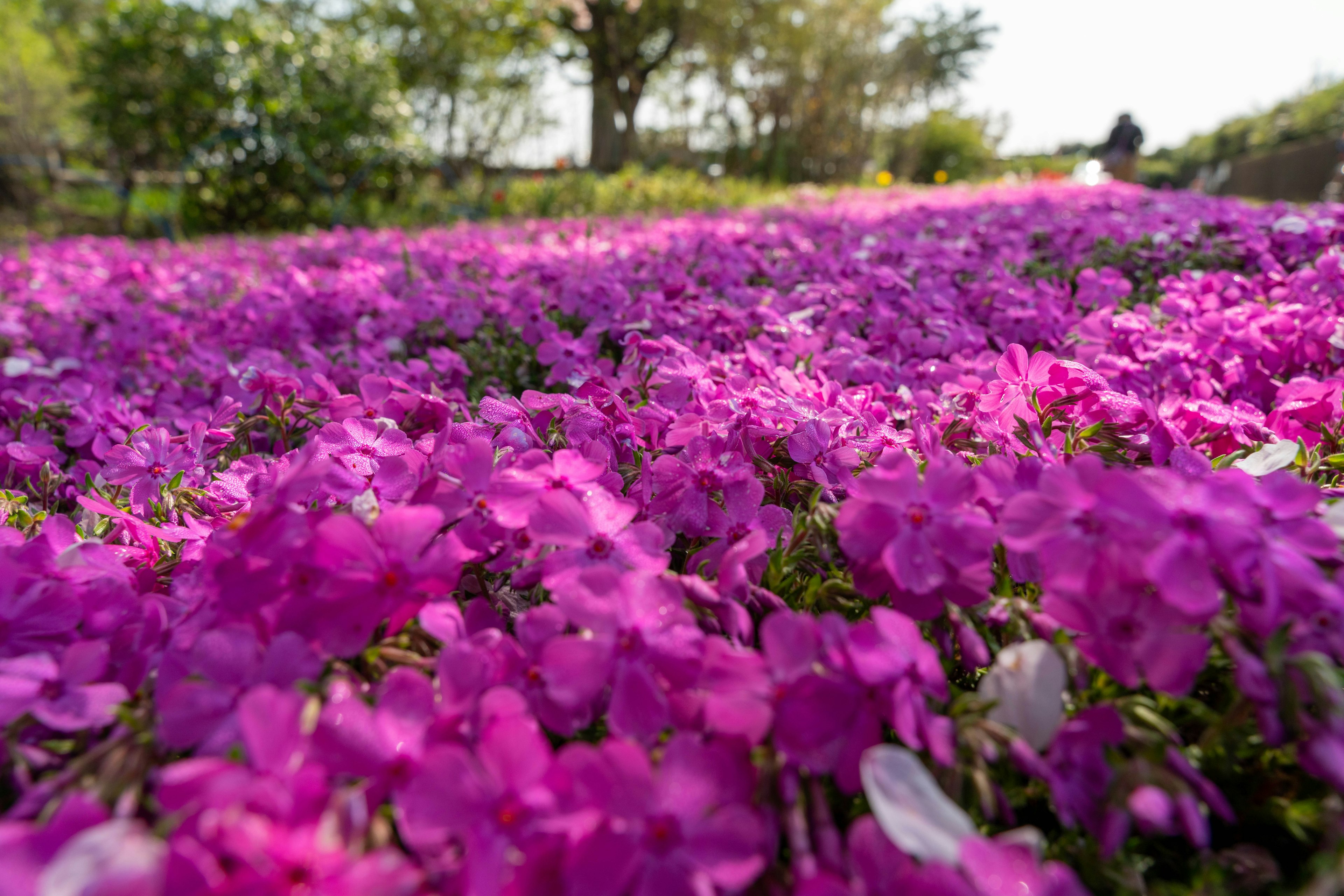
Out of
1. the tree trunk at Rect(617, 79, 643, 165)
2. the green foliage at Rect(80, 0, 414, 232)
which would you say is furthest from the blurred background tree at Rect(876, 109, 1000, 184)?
the green foliage at Rect(80, 0, 414, 232)

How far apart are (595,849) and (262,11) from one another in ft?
57.8

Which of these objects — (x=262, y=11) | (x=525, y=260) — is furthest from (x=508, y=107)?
(x=525, y=260)

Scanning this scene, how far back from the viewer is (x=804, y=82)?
26859mm

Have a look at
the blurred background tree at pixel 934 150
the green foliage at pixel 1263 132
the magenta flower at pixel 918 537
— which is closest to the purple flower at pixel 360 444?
the magenta flower at pixel 918 537

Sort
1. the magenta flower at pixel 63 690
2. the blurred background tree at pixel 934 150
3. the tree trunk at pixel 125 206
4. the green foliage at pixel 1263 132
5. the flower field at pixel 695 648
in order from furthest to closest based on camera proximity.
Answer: the blurred background tree at pixel 934 150, the green foliage at pixel 1263 132, the tree trunk at pixel 125 206, the magenta flower at pixel 63 690, the flower field at pixel 695 648

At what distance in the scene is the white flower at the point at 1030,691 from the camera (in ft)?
2.49

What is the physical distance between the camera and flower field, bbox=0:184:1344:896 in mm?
636

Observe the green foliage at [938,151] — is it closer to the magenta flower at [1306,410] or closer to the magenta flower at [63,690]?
the magenta flower at [1306,410]

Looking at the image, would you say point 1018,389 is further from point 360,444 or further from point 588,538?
point 360,444

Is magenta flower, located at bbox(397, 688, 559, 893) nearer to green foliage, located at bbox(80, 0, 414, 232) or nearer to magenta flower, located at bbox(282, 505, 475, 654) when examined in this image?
magenta flower, located at bbox(282, 505, 475, 654)

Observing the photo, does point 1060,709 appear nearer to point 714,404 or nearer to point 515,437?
point 714,404

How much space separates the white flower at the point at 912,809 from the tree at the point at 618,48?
2125 cm

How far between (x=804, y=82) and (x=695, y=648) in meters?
29.7

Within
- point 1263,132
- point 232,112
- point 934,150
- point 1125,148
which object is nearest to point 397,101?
point 232,112
